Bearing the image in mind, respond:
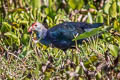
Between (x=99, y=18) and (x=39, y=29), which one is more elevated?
(x=99, y=18)

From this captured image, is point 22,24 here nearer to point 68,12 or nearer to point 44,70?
point 68,12

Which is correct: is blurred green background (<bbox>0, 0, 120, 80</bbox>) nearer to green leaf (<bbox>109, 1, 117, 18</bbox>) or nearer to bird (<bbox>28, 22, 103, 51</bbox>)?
green leaf (<bbox>109, 1, 117, 18</bbox>)

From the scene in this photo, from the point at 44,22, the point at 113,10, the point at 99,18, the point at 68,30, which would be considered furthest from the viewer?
the point at 44,22

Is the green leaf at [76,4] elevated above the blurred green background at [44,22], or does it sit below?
above

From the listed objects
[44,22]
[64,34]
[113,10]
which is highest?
[113,10]

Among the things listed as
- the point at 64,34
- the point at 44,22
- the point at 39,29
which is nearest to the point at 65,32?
the point at 64,34

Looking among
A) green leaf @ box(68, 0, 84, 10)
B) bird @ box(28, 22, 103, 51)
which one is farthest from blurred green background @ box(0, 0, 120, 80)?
bird @ box(28, 22, 103, 51)

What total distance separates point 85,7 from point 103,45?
1.73m

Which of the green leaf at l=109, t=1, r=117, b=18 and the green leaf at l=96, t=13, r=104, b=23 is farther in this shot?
the green leaf at l=96, t=13, r=104, b=23

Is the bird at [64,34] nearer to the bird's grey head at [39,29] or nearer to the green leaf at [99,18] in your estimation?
the bird's grey head at [39,29]

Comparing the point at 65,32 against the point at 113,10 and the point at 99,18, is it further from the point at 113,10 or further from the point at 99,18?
the point at 113,10

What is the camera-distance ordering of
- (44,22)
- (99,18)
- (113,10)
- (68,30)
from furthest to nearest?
(44,22), (99,18), (113,10), (68,30)

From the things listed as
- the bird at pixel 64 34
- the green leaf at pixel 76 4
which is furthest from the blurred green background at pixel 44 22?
the bird at pixel 64 34

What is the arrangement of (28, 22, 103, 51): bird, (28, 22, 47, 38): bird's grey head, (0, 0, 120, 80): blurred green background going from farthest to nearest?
(28, 22, 47, 38): bird's grey head < (28, 22, 103, 51): bird < (0, 0, 120, 80): blurred green background
